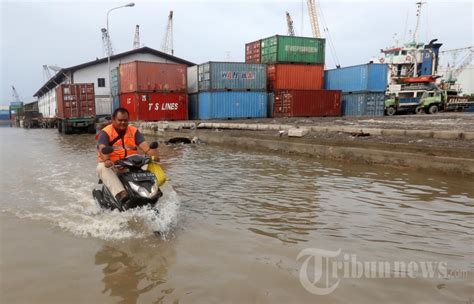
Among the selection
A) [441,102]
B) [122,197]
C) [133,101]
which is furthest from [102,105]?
[122,197]

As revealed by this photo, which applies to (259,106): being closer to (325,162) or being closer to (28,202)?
(325,162)

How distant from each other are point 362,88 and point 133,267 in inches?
1195

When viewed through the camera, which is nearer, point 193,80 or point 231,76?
point 231,76

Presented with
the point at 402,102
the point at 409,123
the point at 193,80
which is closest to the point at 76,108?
the point at 193,80

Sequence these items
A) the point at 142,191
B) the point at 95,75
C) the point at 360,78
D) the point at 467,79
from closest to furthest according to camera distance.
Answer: the point at 142,191, the point at 360,78, the point at 95,75, the point at 467,79

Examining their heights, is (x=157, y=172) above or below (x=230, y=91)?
below

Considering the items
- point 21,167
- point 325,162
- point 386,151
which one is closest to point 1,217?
point 21,167

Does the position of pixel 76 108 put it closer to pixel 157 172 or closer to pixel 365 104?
pixel 365 104

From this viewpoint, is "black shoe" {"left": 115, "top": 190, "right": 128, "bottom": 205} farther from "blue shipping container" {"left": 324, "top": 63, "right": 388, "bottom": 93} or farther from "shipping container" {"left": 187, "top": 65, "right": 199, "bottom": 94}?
"blue shipping container" {"left": 324, "top": 63, "right": 388, "bottom": 93}

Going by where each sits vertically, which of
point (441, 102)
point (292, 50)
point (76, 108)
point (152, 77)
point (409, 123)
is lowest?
point (409, 123)

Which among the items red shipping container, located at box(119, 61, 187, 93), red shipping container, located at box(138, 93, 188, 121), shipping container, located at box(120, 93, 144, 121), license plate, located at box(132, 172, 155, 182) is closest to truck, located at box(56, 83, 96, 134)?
shipping container, located at box(120, 93, 144, 121)

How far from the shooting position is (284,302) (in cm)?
301

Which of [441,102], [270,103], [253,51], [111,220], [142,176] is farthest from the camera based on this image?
[441,102]

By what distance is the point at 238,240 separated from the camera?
4.50m
